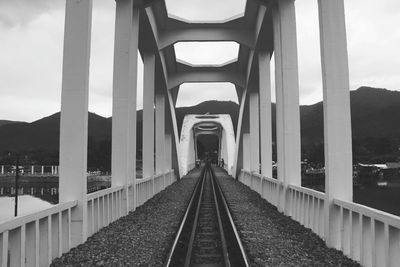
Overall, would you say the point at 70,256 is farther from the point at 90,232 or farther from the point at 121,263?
the point at 90,232

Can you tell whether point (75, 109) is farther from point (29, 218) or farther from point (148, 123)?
point (148, 123)

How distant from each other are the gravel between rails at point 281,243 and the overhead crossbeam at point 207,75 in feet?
53.5

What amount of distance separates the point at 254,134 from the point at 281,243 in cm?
1533

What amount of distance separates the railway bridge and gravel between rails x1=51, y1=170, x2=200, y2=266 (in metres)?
0.21

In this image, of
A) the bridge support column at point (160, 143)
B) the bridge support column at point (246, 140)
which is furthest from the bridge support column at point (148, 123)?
the bridge support column at point (246, 140)

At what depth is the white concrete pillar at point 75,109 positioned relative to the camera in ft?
23.1

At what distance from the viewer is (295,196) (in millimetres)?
9938

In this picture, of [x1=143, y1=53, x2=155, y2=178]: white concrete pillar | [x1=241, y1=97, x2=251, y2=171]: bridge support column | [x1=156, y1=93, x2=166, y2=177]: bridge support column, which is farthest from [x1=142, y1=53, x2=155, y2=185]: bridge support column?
[x1=241, y1=97, x2=251, y2=171]: bridge support column

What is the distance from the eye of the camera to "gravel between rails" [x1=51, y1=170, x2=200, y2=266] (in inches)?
237

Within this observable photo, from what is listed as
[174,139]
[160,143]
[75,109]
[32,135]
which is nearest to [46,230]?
[75,109]

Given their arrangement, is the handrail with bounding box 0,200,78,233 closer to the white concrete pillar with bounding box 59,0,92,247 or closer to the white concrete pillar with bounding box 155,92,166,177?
the white concrete pillar with bounding box 59,0,92,247

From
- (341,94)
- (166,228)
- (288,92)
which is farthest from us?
(288,92)

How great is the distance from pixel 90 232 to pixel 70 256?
1551 mm

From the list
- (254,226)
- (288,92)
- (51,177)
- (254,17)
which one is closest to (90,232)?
(254,226)
